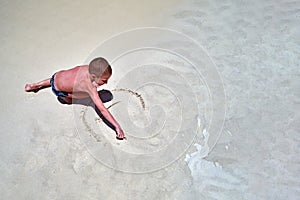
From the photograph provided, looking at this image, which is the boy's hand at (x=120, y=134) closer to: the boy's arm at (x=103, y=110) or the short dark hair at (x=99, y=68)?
the boy's arm at (x=103, y=110)

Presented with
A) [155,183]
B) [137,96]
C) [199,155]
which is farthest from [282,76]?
[155,183]

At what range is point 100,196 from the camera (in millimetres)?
1251

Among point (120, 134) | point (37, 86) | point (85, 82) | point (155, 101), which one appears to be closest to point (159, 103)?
point (155, 101)

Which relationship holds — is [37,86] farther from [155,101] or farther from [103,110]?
[155,101]

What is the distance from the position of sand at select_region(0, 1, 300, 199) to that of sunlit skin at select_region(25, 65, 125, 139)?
7cm

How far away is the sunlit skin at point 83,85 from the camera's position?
1.35 metres

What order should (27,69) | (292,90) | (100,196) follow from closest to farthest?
(100,196) < (292,90) < (27,69)

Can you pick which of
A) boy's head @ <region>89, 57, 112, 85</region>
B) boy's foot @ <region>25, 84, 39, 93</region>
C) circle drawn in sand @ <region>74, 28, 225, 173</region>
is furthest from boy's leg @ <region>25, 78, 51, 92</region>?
boy's head @ <region>89, 57, 112, 85</region>

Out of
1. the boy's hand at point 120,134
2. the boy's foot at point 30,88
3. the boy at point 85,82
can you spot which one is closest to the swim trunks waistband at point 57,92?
the boy at point 85,82

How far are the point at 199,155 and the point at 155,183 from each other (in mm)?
215

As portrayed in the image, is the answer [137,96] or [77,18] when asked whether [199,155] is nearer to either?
[137,96]

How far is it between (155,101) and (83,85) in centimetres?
34

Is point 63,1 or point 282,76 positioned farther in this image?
point 63,1

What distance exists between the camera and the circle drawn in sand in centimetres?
138
